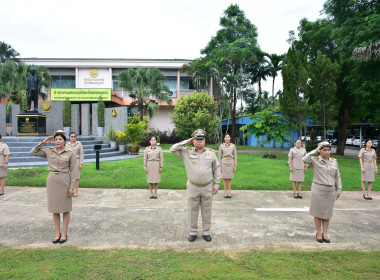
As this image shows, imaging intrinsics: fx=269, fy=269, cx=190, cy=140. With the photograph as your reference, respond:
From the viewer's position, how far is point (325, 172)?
435 centimetres

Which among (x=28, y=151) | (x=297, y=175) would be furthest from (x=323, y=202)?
(x=28, y=151)

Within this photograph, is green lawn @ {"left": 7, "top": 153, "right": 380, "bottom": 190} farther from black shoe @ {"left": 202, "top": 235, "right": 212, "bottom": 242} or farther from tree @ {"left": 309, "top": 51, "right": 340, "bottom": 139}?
tree @ {"left": 309, "top": 51, "right": 340, "bottom": 139}

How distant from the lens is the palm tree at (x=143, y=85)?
76.6 ft

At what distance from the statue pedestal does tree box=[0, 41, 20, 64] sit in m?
20.6

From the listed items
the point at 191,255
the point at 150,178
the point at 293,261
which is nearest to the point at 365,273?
the point at 293,261

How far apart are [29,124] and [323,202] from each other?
653 inches

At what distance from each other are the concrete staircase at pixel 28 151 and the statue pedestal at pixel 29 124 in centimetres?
167

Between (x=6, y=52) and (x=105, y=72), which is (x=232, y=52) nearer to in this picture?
(x=105, y=72)

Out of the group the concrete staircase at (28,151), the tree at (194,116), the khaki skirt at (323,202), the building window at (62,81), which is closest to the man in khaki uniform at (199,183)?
the khaki skirt at (323,202)

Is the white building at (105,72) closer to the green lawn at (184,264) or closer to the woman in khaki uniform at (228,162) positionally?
the woman in khaki uniform at (228,162)

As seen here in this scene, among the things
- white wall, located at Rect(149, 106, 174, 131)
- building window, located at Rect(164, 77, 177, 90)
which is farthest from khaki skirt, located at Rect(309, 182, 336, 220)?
building window, located at Rect(164, 77, 177, 90)

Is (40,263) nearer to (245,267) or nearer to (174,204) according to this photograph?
(245,267)

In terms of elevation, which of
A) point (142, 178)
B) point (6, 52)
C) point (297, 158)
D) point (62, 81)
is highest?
point (6, 52)

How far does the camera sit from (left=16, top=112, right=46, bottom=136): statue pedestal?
51.9 feet
